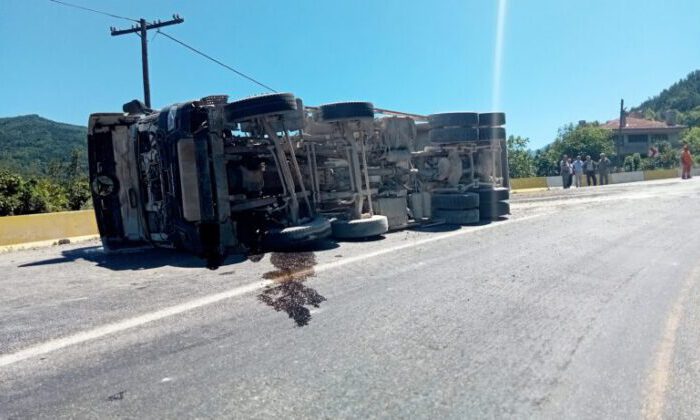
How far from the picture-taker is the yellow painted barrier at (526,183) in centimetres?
2698

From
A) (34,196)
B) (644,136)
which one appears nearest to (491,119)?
(34,196)

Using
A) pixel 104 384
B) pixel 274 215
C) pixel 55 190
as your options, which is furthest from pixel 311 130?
pixel 55 190

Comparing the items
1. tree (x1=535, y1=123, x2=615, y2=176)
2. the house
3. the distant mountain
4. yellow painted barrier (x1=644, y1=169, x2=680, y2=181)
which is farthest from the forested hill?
the distant mountain

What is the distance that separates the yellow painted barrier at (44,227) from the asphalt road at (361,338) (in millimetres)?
5808

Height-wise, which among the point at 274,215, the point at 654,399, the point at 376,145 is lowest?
the point at 654,399

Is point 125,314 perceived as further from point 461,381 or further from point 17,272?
point 17,272

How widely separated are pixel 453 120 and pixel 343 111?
2.95 metres

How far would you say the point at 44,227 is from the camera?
1086 centimetres

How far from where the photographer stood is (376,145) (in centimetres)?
895

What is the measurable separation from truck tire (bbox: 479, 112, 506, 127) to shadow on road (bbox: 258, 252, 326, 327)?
5605 mm

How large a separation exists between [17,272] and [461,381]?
540 centimetres

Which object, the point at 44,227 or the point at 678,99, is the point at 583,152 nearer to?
the point at 44,227

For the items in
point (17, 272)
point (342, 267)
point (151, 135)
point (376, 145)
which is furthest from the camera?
point (376, 145)

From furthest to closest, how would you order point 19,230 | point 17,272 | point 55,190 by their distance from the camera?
point 55,190
point 19,230
point 17,272
